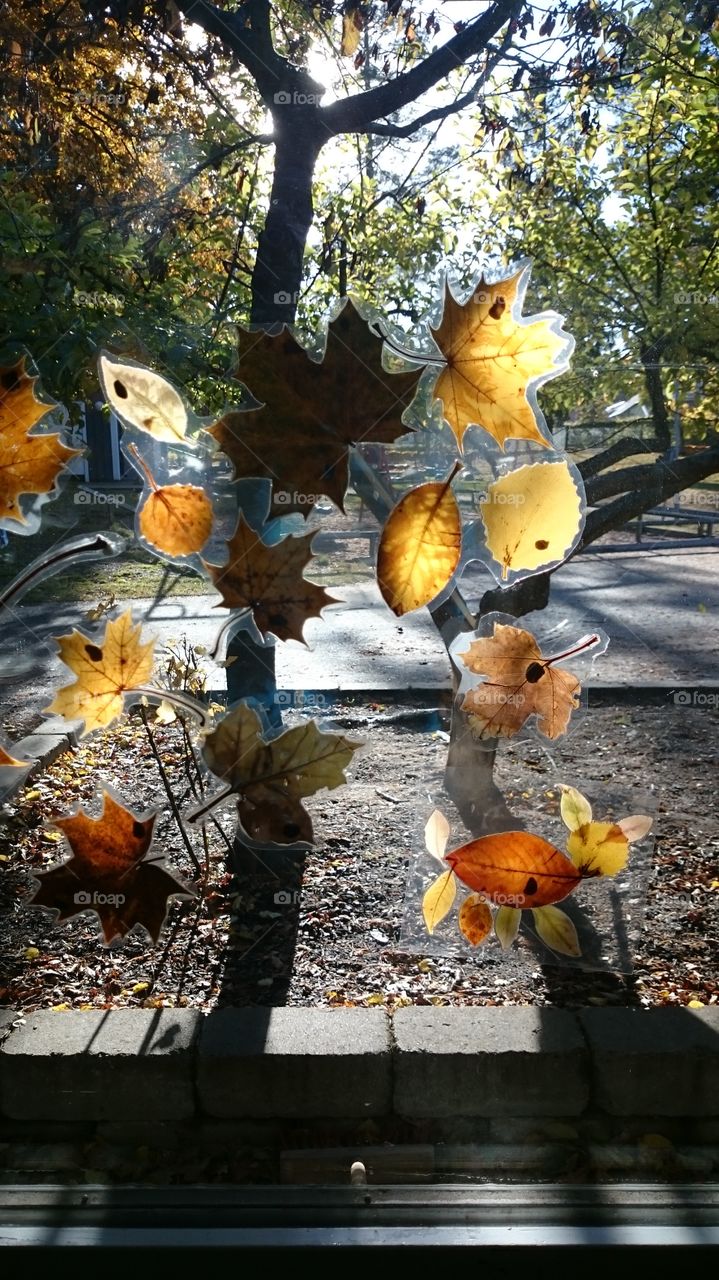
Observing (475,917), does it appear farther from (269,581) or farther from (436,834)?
(269,581)

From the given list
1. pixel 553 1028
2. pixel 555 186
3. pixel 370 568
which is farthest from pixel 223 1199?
pixel 555 186

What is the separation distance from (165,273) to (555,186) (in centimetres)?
59

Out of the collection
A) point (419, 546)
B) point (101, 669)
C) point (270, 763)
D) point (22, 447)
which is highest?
point (22, 447)

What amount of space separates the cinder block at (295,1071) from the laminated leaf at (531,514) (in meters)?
0.69

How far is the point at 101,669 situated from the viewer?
45.4 inches

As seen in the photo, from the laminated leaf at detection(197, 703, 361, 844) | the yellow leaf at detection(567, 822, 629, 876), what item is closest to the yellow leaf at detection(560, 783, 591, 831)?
the yellow leaf at detection(567, 822, 629, 876)

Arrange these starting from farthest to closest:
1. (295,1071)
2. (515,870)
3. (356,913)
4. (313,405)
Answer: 1. (356,913)
2. (295,1071)
3. (515,870)
4. (313,405)

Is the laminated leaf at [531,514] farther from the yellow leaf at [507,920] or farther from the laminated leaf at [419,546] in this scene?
the yellow leaf at [507,920]

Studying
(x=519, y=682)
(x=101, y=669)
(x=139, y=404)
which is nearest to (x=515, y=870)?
(x=519, y=682)

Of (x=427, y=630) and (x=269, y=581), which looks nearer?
(x=269, y=581)

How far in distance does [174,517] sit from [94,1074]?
752 millimetres

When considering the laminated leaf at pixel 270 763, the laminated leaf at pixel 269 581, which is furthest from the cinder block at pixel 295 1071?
the laminated leaf at pixel 269 581

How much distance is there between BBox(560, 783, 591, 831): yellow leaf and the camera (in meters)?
1.25

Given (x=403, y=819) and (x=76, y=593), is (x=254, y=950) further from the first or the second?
(x=76, y=593)
